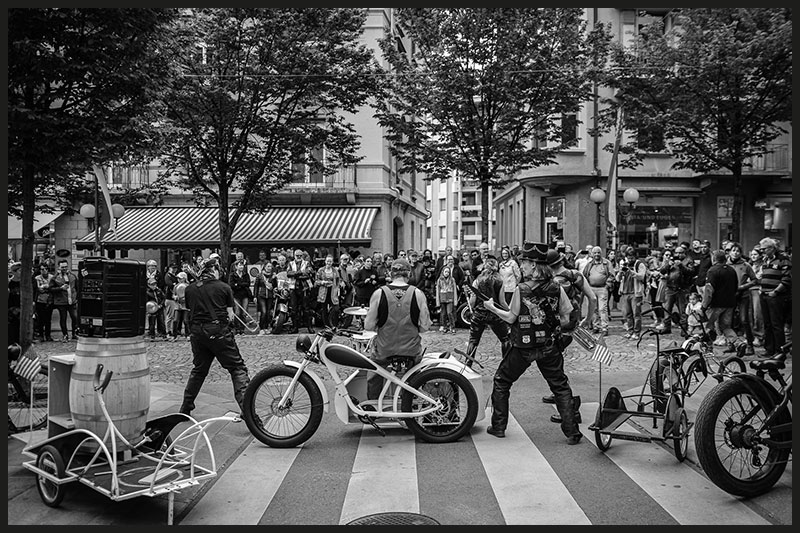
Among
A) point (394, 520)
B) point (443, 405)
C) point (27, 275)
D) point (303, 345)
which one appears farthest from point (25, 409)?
point (394, 520)

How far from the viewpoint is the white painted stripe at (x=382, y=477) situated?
492 centimetres

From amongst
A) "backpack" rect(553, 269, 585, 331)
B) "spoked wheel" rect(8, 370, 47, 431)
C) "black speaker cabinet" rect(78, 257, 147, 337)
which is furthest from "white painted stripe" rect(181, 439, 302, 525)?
"backpack" rect(553, 269, 585, 331)

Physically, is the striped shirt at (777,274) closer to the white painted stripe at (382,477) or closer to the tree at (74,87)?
the white painted stripe at (382,477)

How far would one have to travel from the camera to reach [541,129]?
66.7 feet

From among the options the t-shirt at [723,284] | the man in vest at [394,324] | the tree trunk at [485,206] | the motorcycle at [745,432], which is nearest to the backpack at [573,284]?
the man in vest at [394,324]

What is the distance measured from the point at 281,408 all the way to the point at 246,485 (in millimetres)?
1220

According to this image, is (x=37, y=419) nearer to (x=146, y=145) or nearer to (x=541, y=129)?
(x=146, y=145)

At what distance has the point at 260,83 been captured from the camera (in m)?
19.8

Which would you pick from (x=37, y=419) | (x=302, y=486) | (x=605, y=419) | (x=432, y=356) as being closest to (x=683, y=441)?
(x=605, y=419)

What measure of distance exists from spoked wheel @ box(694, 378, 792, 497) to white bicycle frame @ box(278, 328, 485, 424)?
2.33 metres

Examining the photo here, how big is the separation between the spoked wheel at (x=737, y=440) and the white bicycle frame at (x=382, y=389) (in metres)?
2.33

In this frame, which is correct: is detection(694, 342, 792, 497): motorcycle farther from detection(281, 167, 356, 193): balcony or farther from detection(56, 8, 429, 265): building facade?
detection(281, 167, 356, 193): balcony

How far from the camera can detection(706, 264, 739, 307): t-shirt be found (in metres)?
12.3

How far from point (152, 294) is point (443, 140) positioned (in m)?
9.75
